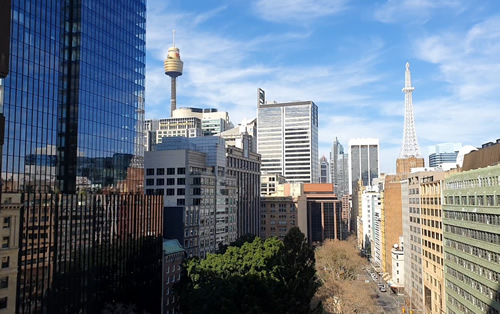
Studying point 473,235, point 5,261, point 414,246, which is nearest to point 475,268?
point 473,235

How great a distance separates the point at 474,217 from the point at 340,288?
42.6 m

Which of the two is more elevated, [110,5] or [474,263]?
[110,5]

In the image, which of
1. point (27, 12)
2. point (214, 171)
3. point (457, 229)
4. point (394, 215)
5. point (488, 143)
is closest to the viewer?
point (27, 12)

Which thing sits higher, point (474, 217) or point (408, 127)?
point (408, 127)

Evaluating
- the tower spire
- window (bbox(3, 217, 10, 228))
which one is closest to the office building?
window (bbox(3, 217, 10, 228))

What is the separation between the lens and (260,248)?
278 ft

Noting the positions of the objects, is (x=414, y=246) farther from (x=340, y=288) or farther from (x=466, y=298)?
(x=466, y=298)

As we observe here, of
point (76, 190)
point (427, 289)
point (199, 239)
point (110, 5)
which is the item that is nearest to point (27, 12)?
point (110, 5)

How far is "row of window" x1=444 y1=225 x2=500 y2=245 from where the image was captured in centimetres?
6397

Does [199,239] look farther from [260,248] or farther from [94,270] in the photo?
[94,270]

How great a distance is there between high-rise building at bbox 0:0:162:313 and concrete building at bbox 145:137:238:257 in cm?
1779

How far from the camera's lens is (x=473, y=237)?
72.6m

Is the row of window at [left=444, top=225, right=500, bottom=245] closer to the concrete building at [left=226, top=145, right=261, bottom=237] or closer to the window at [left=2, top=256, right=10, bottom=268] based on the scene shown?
the window at [left=2, top=256, right=10, bottom=268]

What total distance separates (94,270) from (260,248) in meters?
31.0
